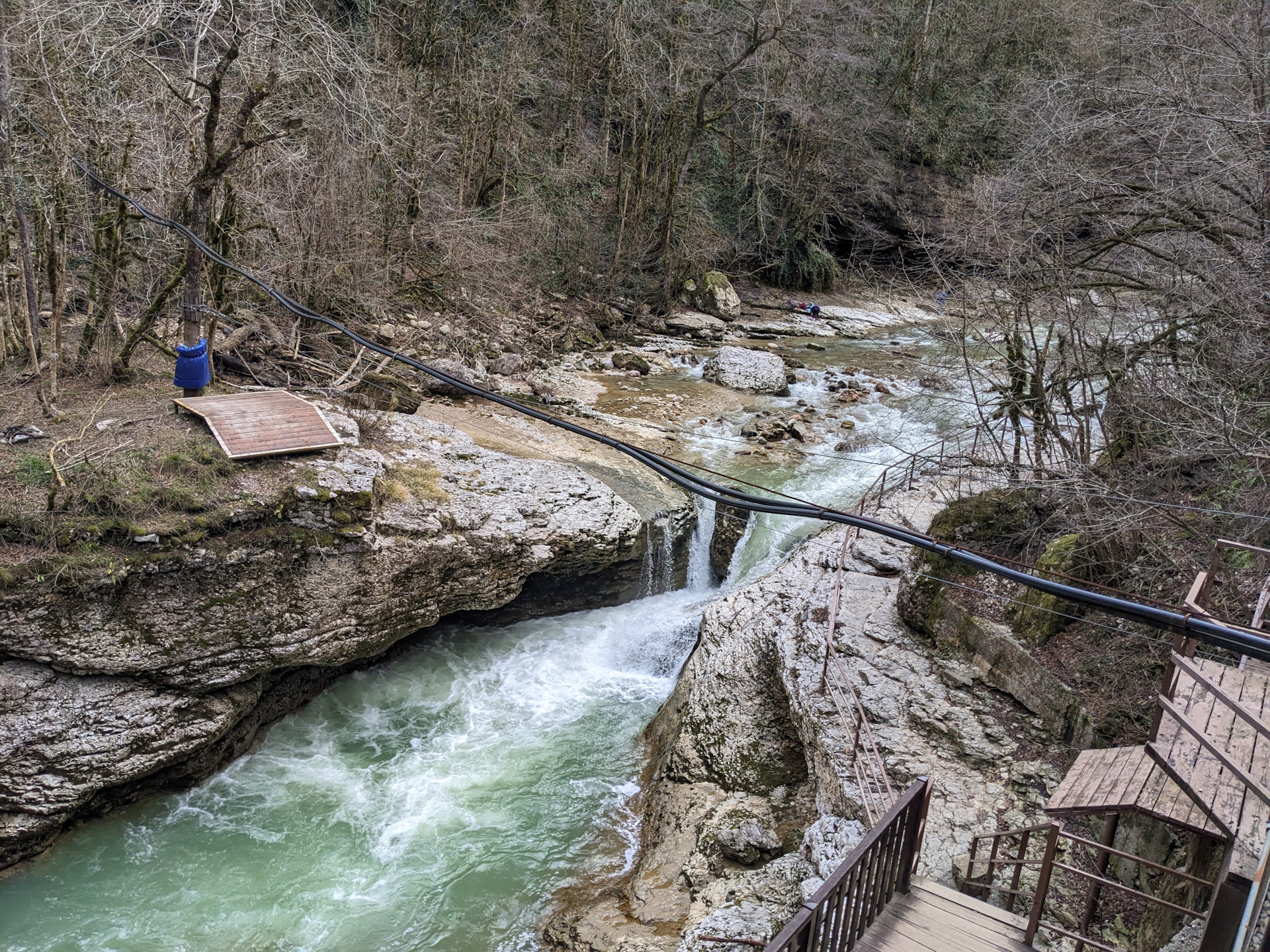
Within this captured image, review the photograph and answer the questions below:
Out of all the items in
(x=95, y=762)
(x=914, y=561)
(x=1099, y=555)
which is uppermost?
(x=1099, y=555)

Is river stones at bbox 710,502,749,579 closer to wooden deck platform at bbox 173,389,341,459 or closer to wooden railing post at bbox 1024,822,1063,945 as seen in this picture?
wooden deck platform at bbox 173,389,341,459

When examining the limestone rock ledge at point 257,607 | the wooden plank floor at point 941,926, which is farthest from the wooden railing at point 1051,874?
the limestone rock ledge at point 257,607

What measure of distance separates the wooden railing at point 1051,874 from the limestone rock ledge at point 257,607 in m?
6.18

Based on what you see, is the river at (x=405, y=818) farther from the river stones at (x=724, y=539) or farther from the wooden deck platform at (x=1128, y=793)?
the wooden deck platform at (x=1128, y=793)

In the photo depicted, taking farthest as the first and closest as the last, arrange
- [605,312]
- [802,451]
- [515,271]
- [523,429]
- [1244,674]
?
[605,312] → [515,271] → [802,451] → [523,429] → [1244,674]

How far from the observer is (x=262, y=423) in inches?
349

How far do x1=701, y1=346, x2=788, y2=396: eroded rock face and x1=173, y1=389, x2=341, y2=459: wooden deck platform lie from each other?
12.2 m

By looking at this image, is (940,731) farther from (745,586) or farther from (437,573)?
(437,573)

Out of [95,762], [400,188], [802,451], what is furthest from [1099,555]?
[400,188]

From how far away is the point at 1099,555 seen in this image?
8.07m

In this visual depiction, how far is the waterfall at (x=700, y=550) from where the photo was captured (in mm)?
12562

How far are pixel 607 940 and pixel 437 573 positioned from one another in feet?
14.8

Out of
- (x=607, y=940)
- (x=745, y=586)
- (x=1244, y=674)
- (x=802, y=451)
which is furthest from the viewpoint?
(x=802, y=451)

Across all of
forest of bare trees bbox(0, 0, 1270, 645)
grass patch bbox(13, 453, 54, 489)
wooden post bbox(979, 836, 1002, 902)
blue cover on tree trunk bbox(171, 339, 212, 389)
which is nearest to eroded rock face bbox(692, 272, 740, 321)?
forest of bare trees bbox(0, 0, 1270, 645)
